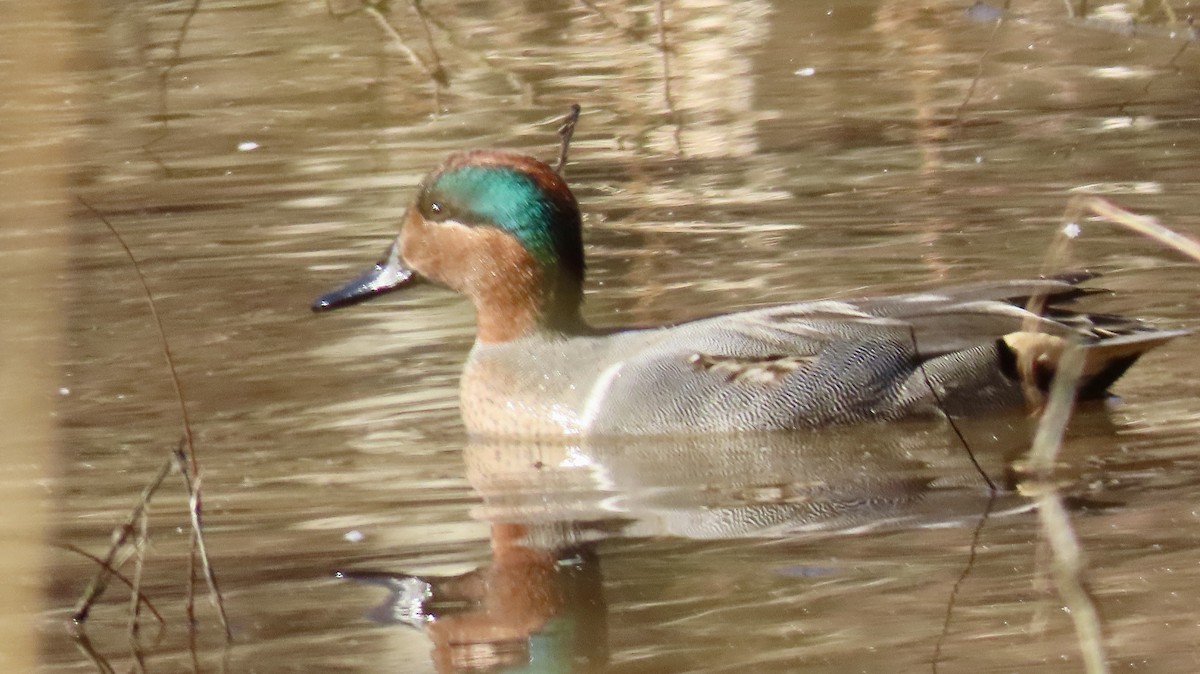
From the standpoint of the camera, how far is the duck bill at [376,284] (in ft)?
22.9

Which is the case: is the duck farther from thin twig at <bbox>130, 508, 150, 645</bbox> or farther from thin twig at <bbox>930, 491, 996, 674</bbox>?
thin twig at <bbox>130, 508, 150, 645</bbox>

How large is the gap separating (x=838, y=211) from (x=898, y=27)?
4608 mm

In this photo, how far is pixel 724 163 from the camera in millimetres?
9914

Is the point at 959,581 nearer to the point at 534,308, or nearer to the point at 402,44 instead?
the point at 534,308

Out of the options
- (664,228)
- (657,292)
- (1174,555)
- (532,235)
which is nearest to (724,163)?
(664,228)

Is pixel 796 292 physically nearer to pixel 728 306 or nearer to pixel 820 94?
pixel 728 306

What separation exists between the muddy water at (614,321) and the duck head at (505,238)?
1.44ft

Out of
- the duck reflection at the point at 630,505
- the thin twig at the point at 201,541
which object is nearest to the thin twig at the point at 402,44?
the duck reflection at the point at 630,505

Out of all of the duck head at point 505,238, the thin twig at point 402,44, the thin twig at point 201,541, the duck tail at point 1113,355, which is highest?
the thin twig at point 201,541

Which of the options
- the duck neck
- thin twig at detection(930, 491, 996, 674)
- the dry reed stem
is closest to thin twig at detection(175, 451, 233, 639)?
thin twig at detection(930, 491, 996, 674)

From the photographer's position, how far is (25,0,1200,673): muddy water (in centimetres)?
445

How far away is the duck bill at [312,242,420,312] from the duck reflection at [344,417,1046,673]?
81 centimetres

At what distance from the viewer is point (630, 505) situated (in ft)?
18.2

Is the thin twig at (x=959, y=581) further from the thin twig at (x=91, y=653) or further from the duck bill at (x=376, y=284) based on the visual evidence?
the duck bill at (x=376, y=284)
